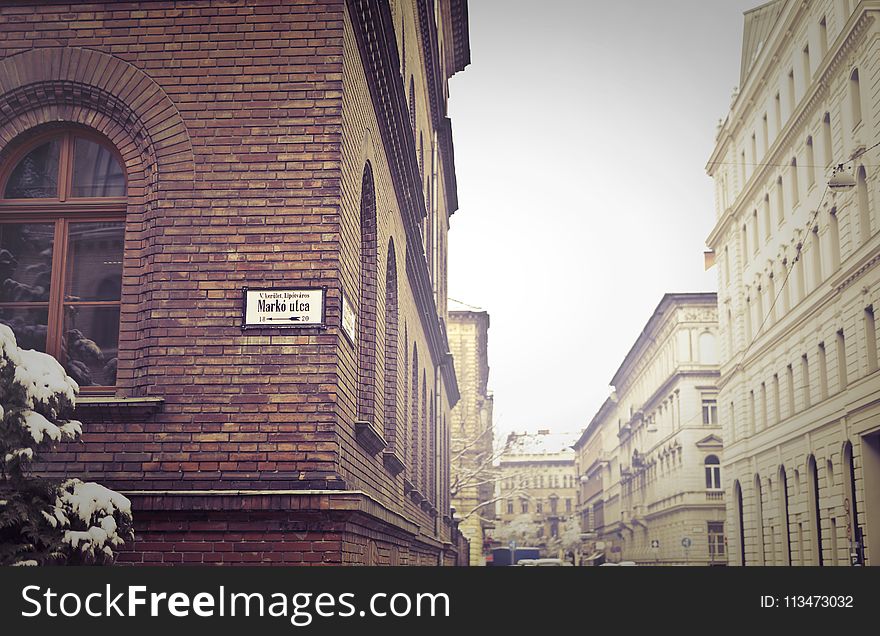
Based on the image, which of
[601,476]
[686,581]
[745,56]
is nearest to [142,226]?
[686,581]

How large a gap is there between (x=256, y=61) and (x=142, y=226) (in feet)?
5.19

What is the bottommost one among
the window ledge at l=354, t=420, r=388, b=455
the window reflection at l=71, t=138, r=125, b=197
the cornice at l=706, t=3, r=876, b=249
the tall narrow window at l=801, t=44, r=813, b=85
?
the window ledge at l=354, t=420, r=388, b=455

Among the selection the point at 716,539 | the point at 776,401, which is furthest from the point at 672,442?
the point at 776,401

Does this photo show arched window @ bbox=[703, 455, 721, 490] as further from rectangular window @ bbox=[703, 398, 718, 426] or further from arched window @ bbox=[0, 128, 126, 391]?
arched window @ bbox=[0, 128, 126, 391]

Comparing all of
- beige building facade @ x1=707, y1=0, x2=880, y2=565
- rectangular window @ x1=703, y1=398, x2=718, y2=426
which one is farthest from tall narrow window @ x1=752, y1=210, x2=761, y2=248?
rectangular window @ x1=703, y1=398, x2=718, y2=426

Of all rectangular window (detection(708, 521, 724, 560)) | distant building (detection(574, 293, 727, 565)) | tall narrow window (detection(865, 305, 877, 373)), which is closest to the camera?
tall narrow window (detection(865, 305, 877, 373))

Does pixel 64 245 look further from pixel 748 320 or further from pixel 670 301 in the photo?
pixel 670 301

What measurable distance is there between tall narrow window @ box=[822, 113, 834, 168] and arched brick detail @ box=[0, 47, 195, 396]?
17893mm

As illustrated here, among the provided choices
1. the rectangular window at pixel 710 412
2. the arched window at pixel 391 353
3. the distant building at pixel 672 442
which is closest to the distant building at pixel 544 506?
the distant building at pixel 672 442

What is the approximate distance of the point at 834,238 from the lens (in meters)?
24.1

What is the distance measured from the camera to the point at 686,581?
830 centimetres

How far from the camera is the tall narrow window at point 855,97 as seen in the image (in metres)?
22.2

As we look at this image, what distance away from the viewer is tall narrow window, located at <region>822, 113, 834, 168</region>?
24109 millimetres

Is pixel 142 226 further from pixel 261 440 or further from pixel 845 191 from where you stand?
pixel 845 191
